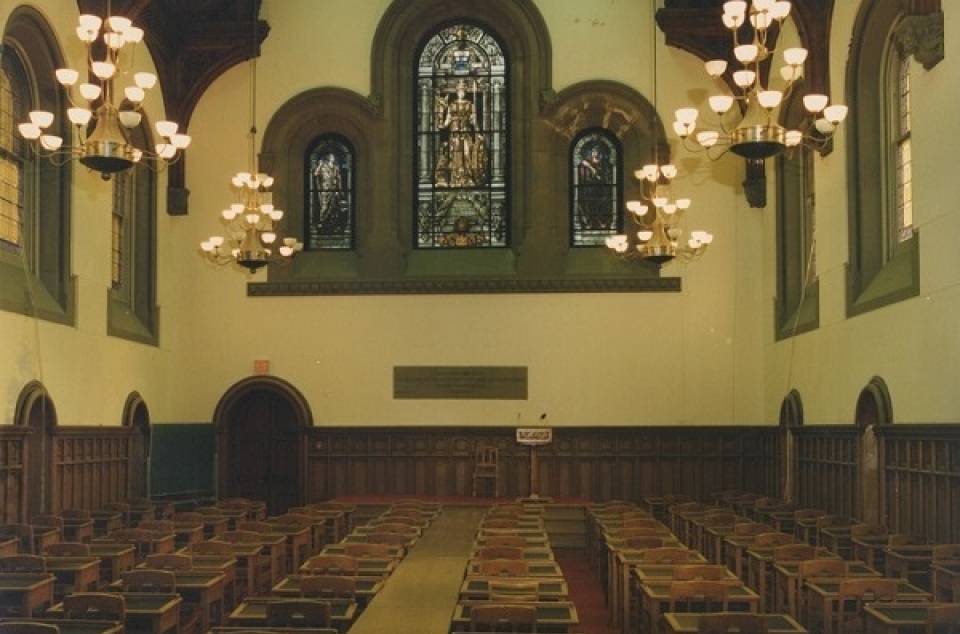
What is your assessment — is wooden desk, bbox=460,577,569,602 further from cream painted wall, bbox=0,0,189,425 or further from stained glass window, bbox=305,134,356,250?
stained glass window, bbox=305,134,356,250

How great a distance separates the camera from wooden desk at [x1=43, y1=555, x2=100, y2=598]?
10.8 m

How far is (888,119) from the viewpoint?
16.8m

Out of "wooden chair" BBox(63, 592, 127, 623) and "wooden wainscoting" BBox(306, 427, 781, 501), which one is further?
"wooden wainscoting" BBox(306, 427, 781, 501)

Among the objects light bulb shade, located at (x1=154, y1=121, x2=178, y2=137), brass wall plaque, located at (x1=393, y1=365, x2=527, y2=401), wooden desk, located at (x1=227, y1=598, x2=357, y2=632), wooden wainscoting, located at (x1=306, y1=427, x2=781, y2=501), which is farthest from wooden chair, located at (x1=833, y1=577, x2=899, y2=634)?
brass wall plaque, located at (x1=393, y1=365, x2=527, y2=401)

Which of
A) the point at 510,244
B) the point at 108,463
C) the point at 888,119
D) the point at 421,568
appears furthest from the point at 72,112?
the point at 510,244

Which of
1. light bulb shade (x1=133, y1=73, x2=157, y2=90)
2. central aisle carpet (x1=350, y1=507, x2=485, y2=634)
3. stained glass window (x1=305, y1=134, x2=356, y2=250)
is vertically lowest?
central aisle carpet (x1=350, y1=507, x2=485, y2=634)

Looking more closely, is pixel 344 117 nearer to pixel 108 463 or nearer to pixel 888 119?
pixel 108 463

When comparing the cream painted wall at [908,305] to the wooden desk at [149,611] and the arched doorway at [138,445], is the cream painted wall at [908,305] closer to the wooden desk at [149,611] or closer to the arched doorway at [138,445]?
the wooden desk at [149,611]

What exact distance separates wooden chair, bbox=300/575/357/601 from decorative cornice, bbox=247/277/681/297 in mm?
13872

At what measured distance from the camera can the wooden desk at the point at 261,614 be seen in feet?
28.2

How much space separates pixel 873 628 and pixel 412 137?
1652 centimetres

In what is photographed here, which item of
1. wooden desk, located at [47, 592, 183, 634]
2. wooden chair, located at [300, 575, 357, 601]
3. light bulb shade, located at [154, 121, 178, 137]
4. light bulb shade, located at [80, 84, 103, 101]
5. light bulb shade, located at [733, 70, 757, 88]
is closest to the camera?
wooden desk, located at [47, 592, 183, 634]

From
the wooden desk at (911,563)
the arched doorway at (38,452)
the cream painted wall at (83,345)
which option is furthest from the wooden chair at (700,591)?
the arched doorway at (38,452)

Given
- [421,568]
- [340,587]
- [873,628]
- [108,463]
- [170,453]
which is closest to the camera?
[873,628]
